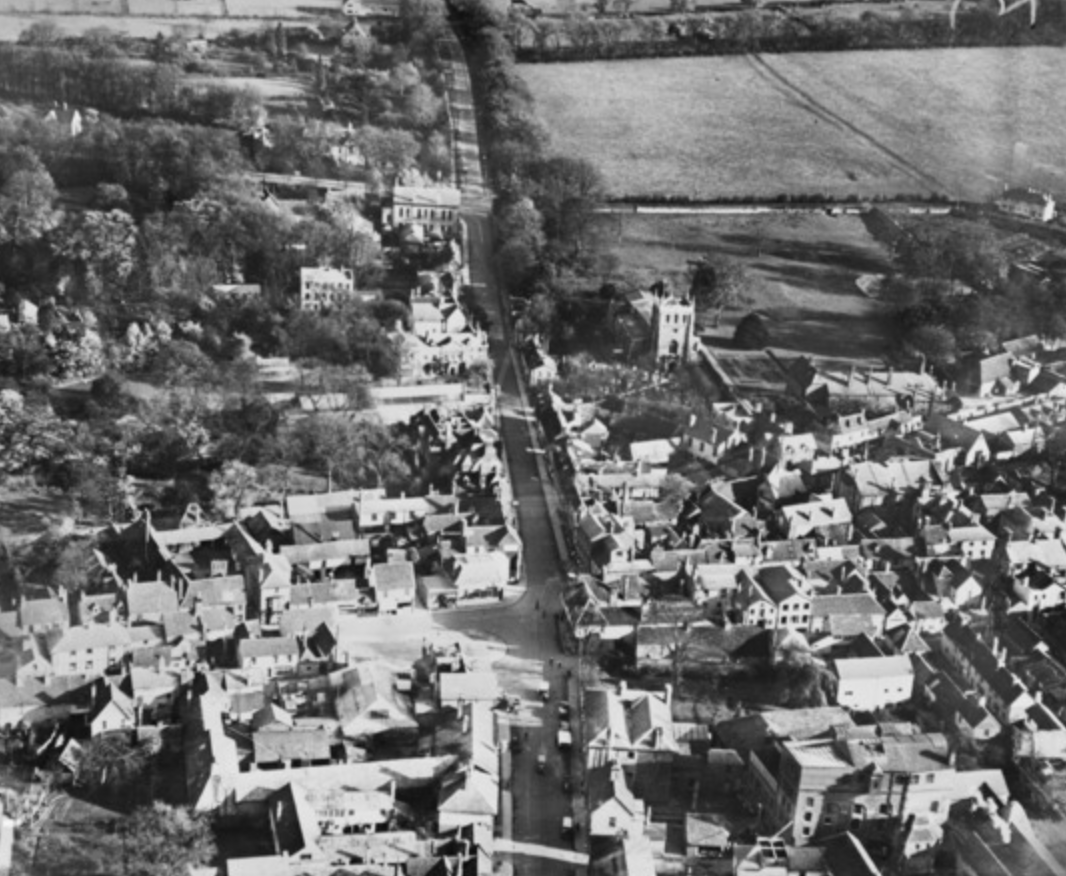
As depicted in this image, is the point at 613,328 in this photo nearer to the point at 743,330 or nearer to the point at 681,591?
the point at 743,330

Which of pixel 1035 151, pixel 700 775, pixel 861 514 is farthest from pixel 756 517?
pixel 1035 151

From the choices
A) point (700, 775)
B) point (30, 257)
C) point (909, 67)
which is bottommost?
point (700, 775)

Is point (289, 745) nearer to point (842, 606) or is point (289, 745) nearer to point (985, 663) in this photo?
point (842, 606)

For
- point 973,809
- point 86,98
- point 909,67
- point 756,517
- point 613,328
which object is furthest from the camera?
point 909,67

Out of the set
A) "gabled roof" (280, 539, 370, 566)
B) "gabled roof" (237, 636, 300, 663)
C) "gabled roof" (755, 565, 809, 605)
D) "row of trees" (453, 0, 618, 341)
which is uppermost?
"row of trees" (453, 0, 618, 341)

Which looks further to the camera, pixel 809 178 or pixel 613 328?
pixel 809 178

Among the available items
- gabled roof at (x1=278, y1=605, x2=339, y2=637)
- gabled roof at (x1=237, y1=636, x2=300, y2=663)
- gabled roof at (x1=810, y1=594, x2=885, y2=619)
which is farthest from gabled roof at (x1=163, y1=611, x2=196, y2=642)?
gabled roof at (x1=810, y1=594, x2=885, y2=619)

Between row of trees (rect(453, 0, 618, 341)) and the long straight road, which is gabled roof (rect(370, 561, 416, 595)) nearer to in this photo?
the long straight road
